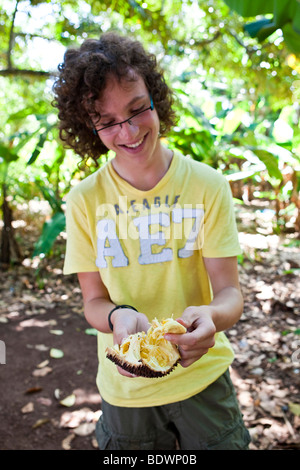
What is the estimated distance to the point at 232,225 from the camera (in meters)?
1.07

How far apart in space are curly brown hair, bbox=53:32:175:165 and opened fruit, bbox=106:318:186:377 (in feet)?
2.01

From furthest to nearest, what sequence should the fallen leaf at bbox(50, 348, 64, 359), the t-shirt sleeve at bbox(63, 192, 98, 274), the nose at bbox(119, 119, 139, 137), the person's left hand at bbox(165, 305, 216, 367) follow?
the fallen leaf at bbox(50, 348, 64, 359), the t-shirt sleeve at bbox(63, 192, 98, 274), the nose at bbox(119, 119, 139, 137), the person's left hand at bbox(165, 305, 216, 367)

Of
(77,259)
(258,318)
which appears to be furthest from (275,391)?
(77,259)

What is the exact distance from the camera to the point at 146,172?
1104 millimetres

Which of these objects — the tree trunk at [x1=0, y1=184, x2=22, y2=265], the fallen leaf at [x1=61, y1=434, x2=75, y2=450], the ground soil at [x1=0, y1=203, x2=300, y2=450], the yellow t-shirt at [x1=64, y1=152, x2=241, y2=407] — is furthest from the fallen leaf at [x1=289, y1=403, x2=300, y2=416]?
the tree trunk at [x1=0, y1=184, x2=22, y2=265]

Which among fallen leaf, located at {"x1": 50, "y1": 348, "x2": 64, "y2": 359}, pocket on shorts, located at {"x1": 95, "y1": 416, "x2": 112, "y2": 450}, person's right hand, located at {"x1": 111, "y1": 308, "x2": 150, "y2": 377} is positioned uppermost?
person's right hand, located at {"x1": 111, "y1": 308, "x2": 150, "y2": 377}

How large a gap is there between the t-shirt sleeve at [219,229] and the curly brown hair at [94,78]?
392 mm

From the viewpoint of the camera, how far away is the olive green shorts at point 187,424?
107 centimetres

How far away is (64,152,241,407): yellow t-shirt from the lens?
41.6 inches

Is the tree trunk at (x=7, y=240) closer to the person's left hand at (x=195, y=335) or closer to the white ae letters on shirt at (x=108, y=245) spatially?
the white ae letters on shirt at (x=108, y=245)

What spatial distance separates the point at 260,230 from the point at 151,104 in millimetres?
3495


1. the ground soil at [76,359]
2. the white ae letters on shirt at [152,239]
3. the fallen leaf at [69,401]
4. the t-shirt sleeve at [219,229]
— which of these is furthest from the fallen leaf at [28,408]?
the t-shirt sleeve at [219,229]

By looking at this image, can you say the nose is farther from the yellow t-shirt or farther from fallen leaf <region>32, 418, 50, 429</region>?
fallen leaf <region>32, 418, 50, 429</region>

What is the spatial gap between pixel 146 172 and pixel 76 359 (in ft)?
5.63
